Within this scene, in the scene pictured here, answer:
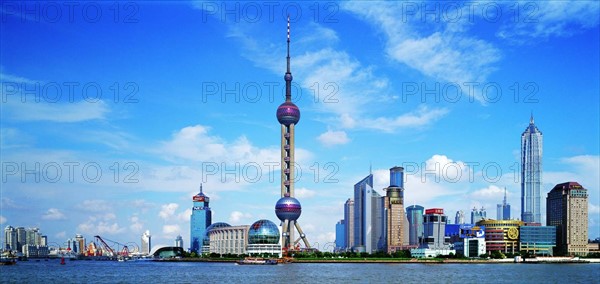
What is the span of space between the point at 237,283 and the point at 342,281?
590 inches

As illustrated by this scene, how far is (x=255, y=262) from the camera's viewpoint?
182750 mm

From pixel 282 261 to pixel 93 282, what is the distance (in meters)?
105

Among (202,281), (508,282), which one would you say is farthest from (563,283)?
(202,281)

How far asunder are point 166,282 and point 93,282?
1116cm

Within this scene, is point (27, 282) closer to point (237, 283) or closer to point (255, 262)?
point (237, 283)

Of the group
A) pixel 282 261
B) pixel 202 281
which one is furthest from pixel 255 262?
pixel 202 281

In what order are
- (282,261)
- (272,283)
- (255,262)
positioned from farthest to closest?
1. (282,261)
2. (255,262)
3. (272,283)

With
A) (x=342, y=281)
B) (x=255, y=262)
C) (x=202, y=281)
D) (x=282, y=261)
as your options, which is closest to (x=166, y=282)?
(x=202, y=281)

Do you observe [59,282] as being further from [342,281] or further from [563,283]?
[563,283]

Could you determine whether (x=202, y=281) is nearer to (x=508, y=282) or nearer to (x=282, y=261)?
(x=508, y=282)

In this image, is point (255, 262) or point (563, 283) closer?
point (563, 283)

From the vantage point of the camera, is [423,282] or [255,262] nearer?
[423,282]

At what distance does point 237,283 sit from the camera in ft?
308

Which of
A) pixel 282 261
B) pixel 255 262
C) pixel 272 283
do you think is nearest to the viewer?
pixel 272 283
